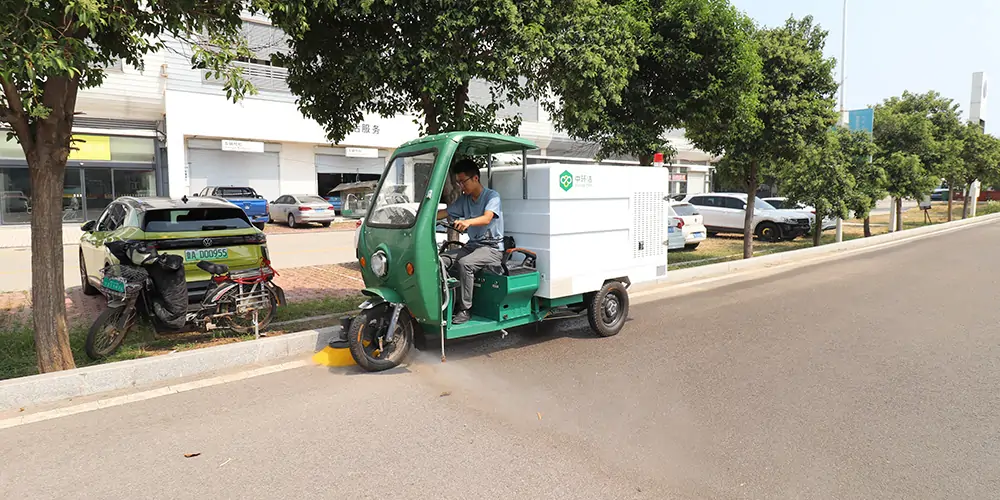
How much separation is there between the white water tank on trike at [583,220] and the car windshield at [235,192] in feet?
61.1

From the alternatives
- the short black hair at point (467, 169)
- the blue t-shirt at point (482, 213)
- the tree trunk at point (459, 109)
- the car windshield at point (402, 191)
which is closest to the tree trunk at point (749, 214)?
the tree trunk at point (459, 109)

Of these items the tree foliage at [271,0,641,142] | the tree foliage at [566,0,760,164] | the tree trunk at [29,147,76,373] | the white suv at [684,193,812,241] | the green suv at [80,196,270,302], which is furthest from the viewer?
the white suv at [684,193,812,241]

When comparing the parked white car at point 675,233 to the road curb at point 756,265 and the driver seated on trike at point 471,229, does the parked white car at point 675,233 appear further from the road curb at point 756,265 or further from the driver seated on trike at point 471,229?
the driver seated on trike at point 471,229

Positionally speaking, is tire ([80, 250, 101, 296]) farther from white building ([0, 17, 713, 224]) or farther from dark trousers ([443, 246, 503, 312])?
white building ([0, 17, 713, 224])

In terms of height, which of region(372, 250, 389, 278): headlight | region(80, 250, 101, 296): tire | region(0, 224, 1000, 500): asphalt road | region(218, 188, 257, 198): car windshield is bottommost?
region(0, 224, 1000, 500): asphalt road

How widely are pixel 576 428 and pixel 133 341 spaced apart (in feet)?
16.2

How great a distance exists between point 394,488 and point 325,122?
232 inches

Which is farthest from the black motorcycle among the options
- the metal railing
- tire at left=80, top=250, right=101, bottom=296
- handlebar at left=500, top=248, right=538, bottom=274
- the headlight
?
the metal railing

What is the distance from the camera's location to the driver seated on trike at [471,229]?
5.70 meters

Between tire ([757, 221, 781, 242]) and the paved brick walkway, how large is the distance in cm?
1409

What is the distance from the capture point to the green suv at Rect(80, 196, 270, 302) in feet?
21.9

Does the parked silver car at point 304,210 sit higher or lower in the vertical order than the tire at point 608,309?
higher

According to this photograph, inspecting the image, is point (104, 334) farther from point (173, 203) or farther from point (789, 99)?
point (789, 99)

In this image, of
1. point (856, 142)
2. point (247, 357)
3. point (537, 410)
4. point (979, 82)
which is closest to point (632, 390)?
point (537, 410)
